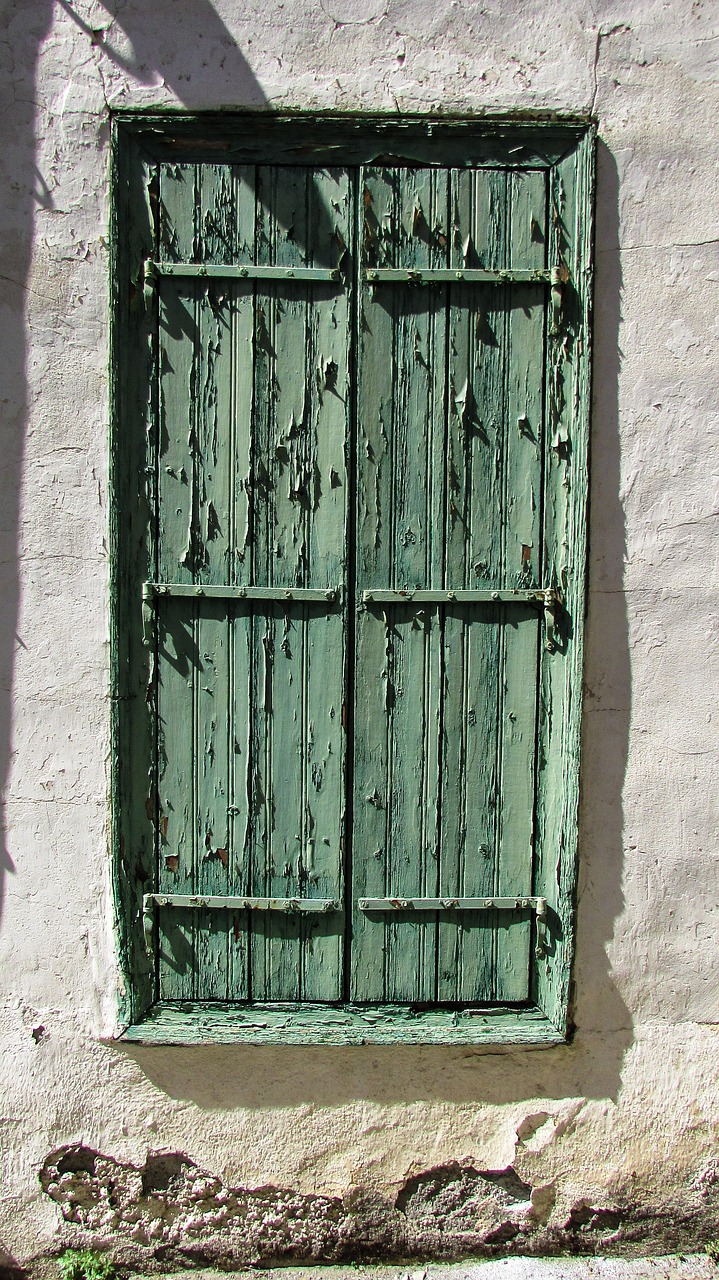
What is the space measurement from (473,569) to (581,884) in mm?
836

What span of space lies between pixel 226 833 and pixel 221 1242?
1.01 meters

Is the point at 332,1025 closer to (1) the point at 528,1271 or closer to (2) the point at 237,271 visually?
(1) the point at 528,1271

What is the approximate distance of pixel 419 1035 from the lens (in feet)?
7.30

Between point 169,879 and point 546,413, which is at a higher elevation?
point 546,413

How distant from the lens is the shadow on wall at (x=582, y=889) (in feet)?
7.20

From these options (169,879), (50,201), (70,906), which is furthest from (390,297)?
(70,906)

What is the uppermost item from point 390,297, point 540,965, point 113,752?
point 390,297

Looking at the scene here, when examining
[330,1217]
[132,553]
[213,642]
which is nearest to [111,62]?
[132,553]

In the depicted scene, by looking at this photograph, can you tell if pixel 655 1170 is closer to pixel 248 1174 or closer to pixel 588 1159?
pixel 588 1159

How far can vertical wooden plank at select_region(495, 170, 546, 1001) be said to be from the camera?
2.19m

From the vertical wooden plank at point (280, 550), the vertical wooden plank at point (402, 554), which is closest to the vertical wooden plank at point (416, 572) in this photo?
the vertical wooden plank at point (402, 554)

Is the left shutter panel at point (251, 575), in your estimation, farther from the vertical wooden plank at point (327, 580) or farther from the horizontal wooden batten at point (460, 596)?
the horizontal wooden batten at point (460, 596)

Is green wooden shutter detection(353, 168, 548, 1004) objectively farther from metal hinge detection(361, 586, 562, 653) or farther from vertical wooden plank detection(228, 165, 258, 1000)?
vertical wooden plank detection(228, 165, 258, 1000)

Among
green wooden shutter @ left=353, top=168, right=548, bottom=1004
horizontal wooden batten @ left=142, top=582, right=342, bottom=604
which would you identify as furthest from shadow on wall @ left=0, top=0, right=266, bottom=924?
horizontal wooden batten @ left=142, top=582, right=342, bottom=604
